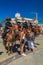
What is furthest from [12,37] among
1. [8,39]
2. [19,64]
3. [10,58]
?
[19,64]

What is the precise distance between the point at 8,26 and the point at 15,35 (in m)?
0.72

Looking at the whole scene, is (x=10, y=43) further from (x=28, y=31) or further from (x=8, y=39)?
(x=28, y=31)

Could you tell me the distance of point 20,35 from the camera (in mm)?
15602

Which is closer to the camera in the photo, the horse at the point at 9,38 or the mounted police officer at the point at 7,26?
the horse at the point at 9,38

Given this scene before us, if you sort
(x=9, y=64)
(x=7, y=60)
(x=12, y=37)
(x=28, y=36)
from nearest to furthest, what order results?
(x=9, y=64), (x=7, y=60), (x=12, y=37), (x=28, y=36)

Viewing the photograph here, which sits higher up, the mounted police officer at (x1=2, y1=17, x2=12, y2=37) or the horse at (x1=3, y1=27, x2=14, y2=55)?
the mounted police officer at (x1=2, y1=17, x2=12, y2=37)

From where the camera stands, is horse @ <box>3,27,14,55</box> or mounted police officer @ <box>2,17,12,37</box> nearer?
horse @ <box>3,27,14,55</box>

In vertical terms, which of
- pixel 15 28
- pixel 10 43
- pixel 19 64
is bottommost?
pixel 19 64

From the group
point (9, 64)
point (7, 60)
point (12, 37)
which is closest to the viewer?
point (9, 64)

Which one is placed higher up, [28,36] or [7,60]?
[28,36]

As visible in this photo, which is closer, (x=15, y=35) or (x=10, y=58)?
(x=10, y=58)

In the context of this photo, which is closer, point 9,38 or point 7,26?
point 9,38

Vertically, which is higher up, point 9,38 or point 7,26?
point 7,26

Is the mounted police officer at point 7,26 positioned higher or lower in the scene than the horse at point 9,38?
higher
